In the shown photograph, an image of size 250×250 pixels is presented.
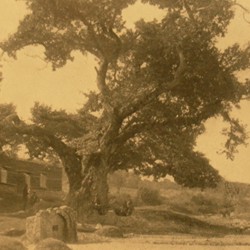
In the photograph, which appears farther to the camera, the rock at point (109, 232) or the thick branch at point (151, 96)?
the thick branch at point (151, 96)

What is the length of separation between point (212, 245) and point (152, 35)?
640cm

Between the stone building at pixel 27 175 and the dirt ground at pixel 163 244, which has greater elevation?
the stone building at pixel 27 175

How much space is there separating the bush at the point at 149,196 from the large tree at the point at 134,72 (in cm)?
693

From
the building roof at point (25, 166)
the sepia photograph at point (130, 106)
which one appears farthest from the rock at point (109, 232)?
the building roof at point (25, 166)

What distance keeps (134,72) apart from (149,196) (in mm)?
9275

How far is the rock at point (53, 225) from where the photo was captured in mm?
12988

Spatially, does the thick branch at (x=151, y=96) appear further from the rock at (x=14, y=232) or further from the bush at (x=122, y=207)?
the rock at (x=14, y=232)

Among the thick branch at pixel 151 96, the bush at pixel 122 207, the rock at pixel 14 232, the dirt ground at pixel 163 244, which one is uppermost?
the thick branch at pixel 151 96

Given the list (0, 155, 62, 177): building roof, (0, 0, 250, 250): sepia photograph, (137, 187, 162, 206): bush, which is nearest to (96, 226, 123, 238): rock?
(0, 0, 250, 250): sepia photograph

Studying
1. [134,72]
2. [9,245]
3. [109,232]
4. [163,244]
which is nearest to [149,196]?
[134,72]

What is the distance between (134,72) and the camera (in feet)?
58.0

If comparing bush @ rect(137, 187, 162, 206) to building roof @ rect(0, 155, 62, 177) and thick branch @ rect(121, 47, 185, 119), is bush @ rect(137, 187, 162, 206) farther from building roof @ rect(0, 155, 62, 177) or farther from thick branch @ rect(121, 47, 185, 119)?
thick branch @ rect(121, 47, 185, 119)

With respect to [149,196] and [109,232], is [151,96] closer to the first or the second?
[109,232]

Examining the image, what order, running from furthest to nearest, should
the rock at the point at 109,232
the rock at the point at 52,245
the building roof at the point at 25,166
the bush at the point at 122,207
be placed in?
the building roof at the point at 25,166 → the bush at the point at 122,207 → the rock at the point at 109,232 → the rock at the point at 52,245
